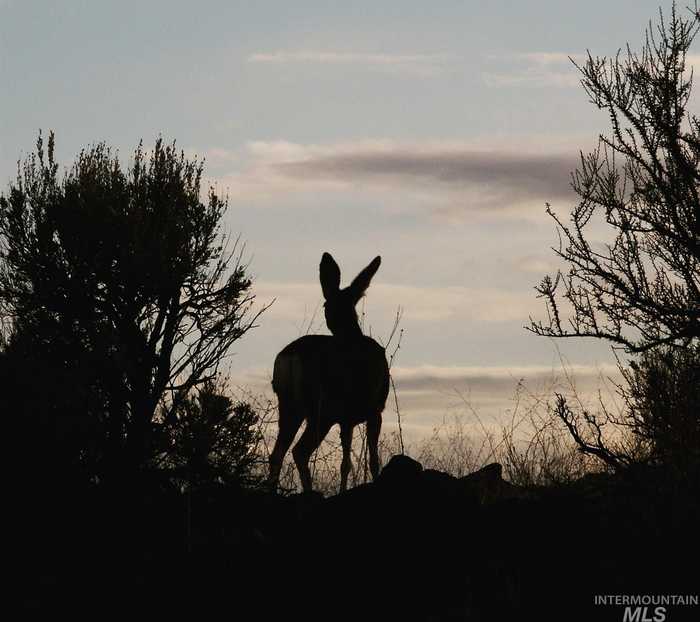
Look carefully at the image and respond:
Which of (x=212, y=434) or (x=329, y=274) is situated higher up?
(x=329, y=274)

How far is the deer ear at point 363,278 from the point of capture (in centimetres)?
1186

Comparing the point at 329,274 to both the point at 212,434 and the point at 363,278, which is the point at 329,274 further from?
the point at 212,434

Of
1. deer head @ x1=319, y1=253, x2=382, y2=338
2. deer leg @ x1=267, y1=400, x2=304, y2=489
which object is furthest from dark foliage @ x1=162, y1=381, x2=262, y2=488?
deer head @ x1=319, y1=253, x2=382, y2=338

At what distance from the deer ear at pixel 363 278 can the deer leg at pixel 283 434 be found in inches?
57.1

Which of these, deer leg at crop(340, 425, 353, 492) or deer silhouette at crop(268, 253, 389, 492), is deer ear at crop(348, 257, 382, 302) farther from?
deer leg at crop(340, 425, 353, 492)

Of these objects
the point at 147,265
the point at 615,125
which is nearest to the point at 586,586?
the point at 615,125

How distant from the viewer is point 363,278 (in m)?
11.9

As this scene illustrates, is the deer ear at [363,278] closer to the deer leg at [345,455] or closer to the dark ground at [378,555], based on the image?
the deer leg at [345,455]

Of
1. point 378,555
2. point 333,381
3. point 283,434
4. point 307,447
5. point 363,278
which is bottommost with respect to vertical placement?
point 378,555

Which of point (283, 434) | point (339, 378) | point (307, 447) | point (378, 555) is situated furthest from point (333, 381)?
point (378, 555)

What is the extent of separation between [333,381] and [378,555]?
4776 mm

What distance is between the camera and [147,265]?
15102mm

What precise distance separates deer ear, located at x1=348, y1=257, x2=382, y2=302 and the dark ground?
370 cm

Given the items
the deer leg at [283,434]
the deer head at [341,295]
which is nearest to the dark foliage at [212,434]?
the deer leg at [283,434]
